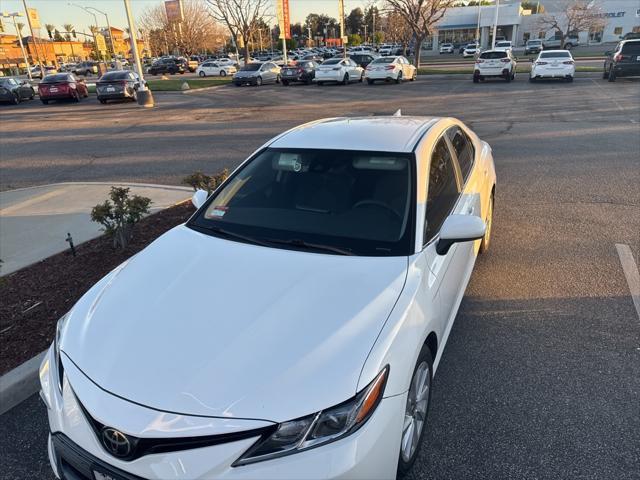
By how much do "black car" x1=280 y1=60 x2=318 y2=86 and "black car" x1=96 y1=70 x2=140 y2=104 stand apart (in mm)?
9479

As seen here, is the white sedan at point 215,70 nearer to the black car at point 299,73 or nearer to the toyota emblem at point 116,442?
the black car at point 299,73

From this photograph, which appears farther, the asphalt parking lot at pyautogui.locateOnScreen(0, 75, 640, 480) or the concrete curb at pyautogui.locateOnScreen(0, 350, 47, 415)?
the concrete curb at pyautogui.locateOnScreen(0, 350, 47, 415)

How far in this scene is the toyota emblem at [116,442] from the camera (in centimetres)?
188

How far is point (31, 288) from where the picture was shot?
15.0 feet

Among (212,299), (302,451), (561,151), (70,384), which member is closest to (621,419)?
(302,451)

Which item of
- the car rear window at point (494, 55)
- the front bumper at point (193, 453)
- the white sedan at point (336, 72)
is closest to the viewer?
the front bumper at point (193, 453)

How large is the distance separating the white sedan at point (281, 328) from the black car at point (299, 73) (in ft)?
88.8

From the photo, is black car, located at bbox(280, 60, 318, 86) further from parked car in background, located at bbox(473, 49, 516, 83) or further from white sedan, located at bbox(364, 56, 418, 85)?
parked car in background, located at bbox(473, 49, 516, 83)

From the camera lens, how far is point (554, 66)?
74.5ft

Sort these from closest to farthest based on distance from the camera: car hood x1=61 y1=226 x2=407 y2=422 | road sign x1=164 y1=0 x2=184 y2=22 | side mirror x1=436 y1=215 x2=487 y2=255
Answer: car hood x1=61 y1=226 x2=407 y2=422 < side mirror x1=436 y1=215 x2=487 y2=255 < road sign x1=164 y1=0 x2=184 y2=22

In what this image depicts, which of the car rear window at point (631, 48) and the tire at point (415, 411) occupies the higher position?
the car rear window at point (631, 48)

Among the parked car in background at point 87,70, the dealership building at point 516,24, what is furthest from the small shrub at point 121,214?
the dealership building at point 516,24

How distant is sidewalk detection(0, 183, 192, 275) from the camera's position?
5531 mm

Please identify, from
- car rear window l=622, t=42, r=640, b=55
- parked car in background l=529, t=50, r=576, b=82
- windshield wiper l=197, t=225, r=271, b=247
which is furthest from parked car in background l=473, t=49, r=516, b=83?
windshield wiper l=197, t=225, r=271, b=247
